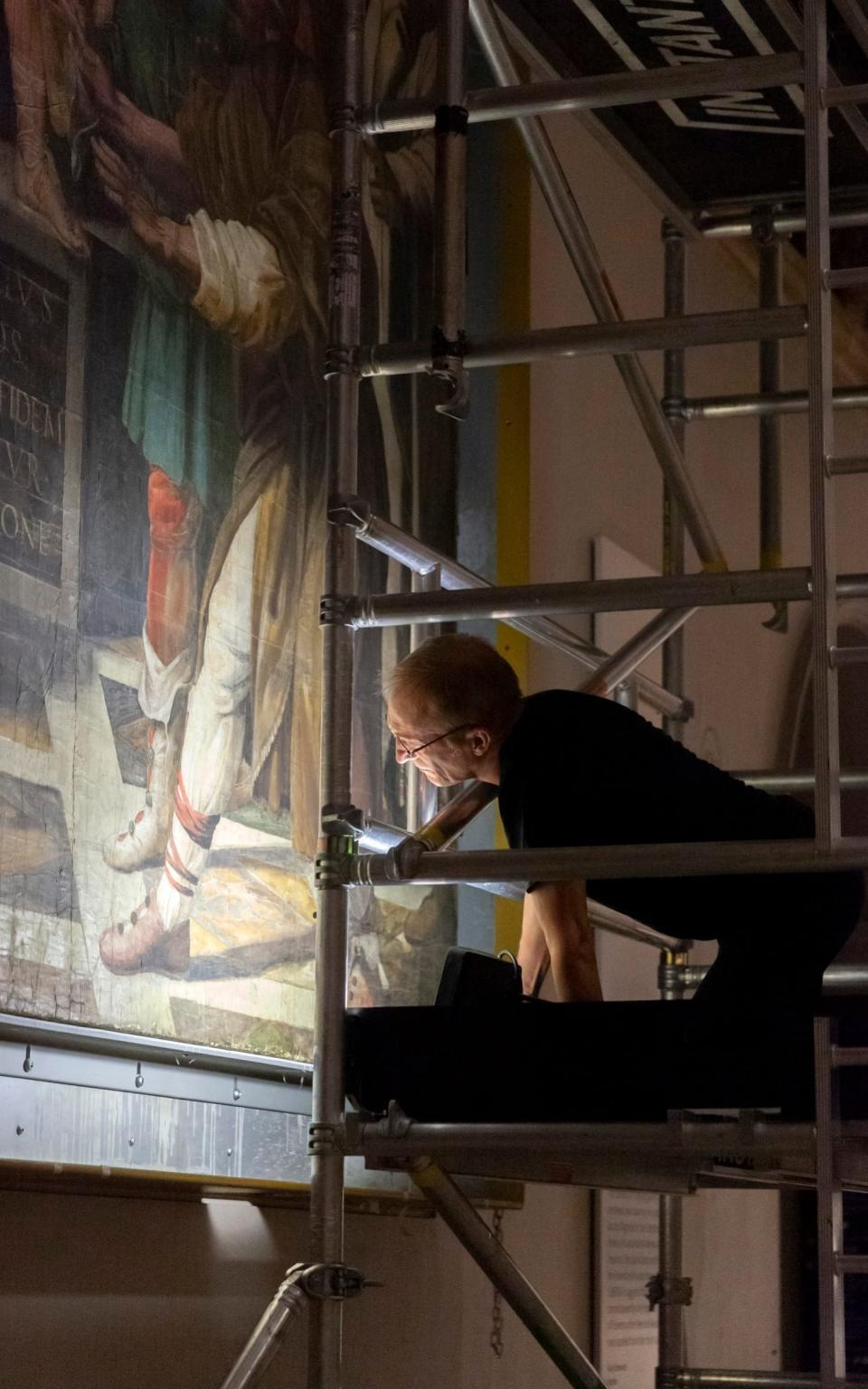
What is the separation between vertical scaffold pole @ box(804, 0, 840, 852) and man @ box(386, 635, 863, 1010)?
0.14 meters

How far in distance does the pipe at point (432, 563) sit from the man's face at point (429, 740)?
0.83ft

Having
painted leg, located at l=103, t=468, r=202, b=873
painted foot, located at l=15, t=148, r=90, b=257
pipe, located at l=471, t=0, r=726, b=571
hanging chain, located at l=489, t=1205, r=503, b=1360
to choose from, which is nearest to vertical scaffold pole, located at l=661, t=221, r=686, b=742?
pipe, located at l=471, t=0, r=726, b=571

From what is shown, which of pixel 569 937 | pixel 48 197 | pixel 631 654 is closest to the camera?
pixel 48 197

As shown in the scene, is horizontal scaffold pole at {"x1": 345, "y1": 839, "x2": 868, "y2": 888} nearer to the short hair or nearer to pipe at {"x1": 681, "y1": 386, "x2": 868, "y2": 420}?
the short hair

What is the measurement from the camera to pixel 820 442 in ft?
10.3

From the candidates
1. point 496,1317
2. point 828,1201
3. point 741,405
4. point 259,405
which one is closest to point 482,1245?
point 828,1201

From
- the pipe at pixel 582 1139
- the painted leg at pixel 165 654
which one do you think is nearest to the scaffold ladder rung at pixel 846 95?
the painted leg at pixel 165 654

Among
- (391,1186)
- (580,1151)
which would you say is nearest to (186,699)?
(580,1151)

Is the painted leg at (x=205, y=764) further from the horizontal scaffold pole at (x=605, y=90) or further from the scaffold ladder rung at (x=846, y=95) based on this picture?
the scaffold ladder rung at (x=846, y=95)

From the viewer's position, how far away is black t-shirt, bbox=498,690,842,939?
3135 mm

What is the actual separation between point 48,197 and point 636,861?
133 centimetres

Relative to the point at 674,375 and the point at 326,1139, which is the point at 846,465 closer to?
the point at 326,1139

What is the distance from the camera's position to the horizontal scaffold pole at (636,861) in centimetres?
297

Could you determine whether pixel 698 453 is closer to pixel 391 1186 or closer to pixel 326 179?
pixel 326 179
